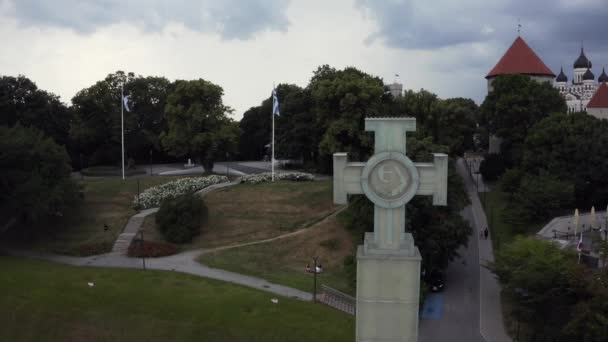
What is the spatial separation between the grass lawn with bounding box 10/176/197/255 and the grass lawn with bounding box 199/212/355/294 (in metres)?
9.46

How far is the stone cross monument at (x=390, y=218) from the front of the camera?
35.6ft

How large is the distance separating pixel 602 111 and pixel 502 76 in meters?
20.3

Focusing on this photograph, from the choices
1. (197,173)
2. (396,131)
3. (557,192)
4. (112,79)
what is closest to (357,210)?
(557,192)

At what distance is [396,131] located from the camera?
10.9 meters

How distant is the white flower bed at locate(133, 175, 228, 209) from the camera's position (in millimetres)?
47125

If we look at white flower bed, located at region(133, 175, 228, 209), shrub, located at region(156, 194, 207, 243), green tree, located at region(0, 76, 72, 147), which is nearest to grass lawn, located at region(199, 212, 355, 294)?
shrub, located at region(156, 194, 207, 243)

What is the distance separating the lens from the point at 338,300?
29.3 m

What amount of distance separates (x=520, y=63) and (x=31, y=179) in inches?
2445

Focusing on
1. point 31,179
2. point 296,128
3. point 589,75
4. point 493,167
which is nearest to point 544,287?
point 31,179

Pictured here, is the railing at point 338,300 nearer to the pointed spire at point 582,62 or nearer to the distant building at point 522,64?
the distant building at point 522,64

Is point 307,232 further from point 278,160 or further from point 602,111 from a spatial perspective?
point 602,111

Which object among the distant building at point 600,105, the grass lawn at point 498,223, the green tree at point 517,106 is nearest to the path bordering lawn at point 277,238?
the grass lawn at point 498,223

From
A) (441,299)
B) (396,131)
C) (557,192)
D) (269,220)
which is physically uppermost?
(396,131)

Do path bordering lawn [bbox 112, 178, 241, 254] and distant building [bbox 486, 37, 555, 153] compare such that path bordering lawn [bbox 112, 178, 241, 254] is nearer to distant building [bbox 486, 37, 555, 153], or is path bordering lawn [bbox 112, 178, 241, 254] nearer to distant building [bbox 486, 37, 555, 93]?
distant building [bbox 486, 37, 555, 153]
